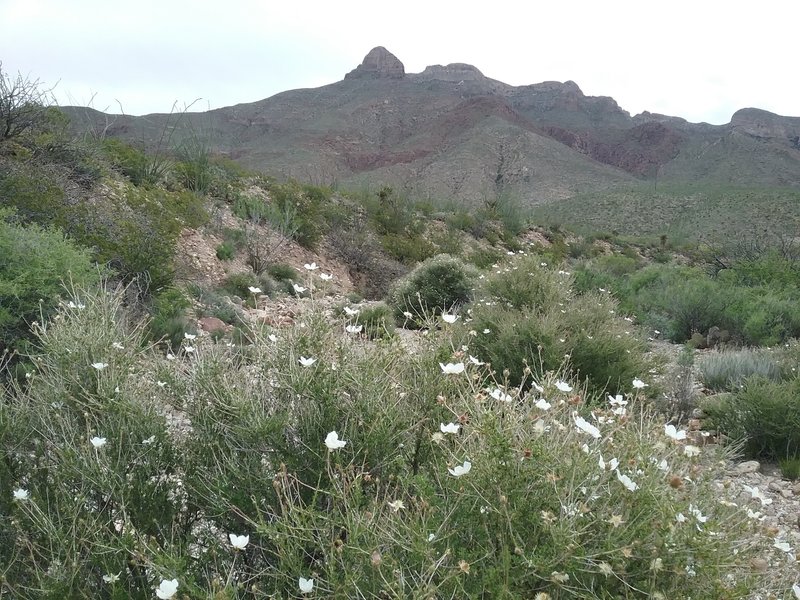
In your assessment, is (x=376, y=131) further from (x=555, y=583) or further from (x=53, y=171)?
(x=555, y=583)

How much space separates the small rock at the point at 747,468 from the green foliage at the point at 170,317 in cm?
506

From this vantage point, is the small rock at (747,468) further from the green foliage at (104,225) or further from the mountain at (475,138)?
the mountain at (475,138)

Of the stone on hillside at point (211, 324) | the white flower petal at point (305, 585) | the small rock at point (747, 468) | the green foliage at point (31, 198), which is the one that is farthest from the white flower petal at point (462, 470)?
the green foliage at point (31, 198)

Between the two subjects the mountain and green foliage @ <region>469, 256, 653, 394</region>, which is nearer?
green foliage @ <region>469, 256, 653, 394</region>

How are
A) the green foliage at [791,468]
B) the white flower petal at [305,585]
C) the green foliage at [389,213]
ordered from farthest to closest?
1. the green foliage at [389,213]
2. the green foliage at [791,468]
3. the white flower petal at [305,585]

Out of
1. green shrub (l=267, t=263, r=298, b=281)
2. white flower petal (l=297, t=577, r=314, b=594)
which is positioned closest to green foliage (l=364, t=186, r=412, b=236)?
green shrub (l=267, t=263, r=298, b=281)

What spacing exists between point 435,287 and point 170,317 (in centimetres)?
517

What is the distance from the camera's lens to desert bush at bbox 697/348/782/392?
6.21 m

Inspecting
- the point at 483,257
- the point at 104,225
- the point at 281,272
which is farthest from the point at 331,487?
the point at 483,257

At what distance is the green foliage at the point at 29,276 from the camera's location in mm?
4754

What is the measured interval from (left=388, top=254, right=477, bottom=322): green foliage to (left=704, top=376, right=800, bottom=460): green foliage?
5737 millimetres

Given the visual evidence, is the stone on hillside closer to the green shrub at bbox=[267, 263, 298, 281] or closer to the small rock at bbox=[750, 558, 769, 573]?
the green shrub at bbox=[267, 263, 298, 281]

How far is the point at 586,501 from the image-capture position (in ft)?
5.80

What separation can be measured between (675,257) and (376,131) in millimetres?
71242
